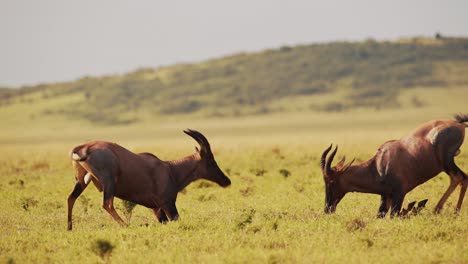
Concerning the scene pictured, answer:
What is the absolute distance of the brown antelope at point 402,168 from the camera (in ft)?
47.8

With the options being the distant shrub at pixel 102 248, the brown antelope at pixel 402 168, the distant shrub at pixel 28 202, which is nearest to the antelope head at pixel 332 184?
the brown antelope at pixel 402 168

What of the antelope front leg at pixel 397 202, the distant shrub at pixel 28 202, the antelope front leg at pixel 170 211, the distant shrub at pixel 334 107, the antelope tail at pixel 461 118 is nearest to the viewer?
the antelope front leg at pixel 397 202

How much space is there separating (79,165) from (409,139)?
5788 mm

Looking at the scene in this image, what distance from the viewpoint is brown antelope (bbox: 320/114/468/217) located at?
14555mm

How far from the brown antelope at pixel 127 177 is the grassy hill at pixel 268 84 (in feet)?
312

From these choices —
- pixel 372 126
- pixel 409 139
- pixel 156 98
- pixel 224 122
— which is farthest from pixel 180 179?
pixel 156 98

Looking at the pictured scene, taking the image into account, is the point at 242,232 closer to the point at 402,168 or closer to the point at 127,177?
the point at 127,177

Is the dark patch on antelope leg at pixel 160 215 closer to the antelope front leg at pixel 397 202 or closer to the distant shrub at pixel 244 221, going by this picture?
the distant shrub at pixel 244 221

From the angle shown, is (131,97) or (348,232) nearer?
(348,232)

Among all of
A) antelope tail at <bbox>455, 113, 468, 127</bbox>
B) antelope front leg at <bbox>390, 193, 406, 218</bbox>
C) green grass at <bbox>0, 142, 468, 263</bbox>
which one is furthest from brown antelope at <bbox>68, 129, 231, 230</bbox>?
antelope tail at <bbox>455, 113, 468, 127</bbox>

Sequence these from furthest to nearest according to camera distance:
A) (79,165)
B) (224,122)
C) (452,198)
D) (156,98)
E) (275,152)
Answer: (156,98) → (224,122) → (275,152) → (452,198) → (79,165)

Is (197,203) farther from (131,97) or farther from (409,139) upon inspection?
(131,97)

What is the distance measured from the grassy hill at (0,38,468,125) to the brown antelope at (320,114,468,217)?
94.1m

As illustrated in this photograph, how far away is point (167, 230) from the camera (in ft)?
43.2
